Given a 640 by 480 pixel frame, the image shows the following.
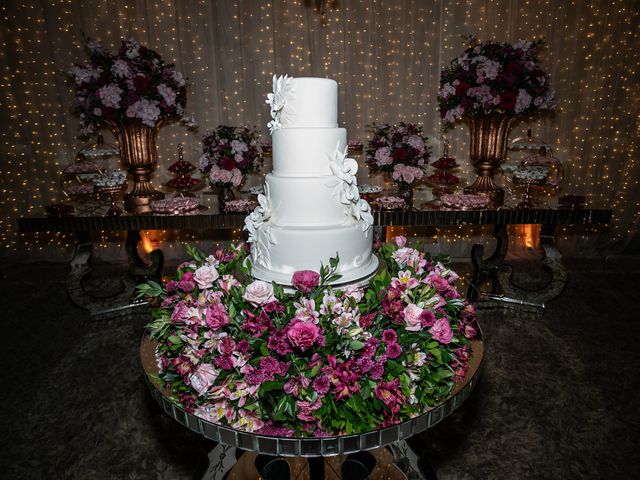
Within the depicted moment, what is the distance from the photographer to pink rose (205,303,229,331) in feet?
4.39

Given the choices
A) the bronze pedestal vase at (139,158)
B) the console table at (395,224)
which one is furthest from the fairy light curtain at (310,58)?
the console table at (395,224)

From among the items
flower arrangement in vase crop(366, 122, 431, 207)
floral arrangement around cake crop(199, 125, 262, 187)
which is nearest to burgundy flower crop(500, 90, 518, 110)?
flower arrangement in vase crop(366, 122, 431, 207)

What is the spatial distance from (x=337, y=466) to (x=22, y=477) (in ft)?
5.30

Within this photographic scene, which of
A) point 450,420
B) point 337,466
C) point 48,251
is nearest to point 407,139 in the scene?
point 450,420

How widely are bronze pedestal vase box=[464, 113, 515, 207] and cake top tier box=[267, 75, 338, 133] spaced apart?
2.49 metres

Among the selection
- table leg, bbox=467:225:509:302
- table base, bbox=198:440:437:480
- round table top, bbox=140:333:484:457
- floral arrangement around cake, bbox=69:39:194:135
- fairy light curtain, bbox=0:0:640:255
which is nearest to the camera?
round table top, bbox=140:333:484:457

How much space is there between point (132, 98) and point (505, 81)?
3.26 meters

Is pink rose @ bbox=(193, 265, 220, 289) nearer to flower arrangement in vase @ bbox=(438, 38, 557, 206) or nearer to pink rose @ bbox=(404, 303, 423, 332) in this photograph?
pink rose @ bbox=(404, 303, 423, 332)

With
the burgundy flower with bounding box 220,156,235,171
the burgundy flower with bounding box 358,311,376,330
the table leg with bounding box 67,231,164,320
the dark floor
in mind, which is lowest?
the dark floor

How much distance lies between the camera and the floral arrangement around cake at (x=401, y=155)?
3596 millimetres

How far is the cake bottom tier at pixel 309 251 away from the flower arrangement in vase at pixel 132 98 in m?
2.40

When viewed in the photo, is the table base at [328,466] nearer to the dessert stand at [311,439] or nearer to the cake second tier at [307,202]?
the dessert stand at [311,439]

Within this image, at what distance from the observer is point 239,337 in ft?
4.44

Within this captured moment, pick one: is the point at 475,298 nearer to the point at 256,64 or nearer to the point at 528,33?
the point at 528,33
